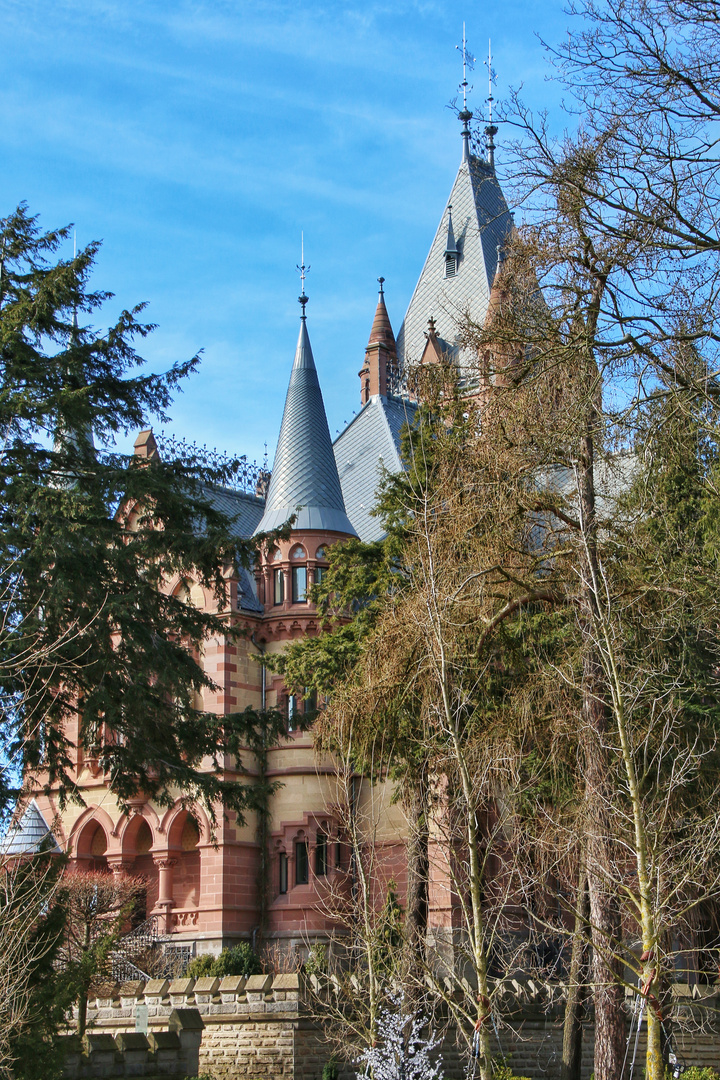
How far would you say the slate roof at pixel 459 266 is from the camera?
4362cm

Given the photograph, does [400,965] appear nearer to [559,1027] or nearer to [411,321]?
[559,1027]

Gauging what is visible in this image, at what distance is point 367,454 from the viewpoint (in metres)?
38.0

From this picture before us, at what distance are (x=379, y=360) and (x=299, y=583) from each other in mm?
13755

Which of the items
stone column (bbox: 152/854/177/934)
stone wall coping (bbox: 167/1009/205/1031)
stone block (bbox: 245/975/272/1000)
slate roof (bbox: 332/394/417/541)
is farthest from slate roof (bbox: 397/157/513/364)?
stone wall coping (bbox: 167/1009/205/1031)

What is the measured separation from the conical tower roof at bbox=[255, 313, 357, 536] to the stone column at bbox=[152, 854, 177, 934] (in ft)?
28.0

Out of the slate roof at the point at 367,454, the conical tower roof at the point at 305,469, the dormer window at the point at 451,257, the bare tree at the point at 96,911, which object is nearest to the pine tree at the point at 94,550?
the bare tree at the point at 96,911

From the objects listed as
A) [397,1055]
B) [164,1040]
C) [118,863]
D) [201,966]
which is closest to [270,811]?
[201,966]

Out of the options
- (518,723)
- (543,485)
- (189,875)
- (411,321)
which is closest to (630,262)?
(543,485)

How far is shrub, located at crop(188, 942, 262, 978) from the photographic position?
2636cm

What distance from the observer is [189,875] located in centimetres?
3025

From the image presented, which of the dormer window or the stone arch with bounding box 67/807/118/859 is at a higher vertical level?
the dormer window

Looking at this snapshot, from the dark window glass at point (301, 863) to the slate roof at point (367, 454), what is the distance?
8777 millimetres

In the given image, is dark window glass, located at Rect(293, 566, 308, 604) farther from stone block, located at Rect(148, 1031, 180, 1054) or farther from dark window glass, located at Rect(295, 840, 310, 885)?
stone block, located at Rect(148, 1031, 180, 1054)

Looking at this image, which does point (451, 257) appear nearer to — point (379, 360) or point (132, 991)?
point (379, 360)
